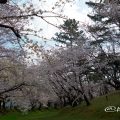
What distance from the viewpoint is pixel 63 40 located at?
71062 millimetres

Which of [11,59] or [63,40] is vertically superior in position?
[63,40]

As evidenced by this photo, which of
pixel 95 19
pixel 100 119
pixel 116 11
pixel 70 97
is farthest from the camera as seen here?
pixel 95 19

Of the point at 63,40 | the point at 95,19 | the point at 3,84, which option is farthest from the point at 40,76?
the point at 63,40

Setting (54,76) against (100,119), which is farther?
(54,76)

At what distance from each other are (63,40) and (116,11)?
4570 cm

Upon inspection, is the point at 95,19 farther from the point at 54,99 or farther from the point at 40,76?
the point at 54,99

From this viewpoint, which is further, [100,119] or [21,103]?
[21,103]

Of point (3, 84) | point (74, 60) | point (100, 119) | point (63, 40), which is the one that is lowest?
point (100, 119)

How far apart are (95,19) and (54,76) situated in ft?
45.3

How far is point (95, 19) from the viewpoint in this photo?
2242 inches

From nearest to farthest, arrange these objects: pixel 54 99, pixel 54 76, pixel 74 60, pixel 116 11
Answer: pixel 116 11 → pixel 74 60 → pixel 54 76 → pixel 54 99

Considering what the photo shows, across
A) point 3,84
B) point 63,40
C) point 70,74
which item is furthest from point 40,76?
point 63,40

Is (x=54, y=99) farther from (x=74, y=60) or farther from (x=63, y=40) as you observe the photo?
(x=74, y=60)

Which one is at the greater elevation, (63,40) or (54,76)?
(63,40)
